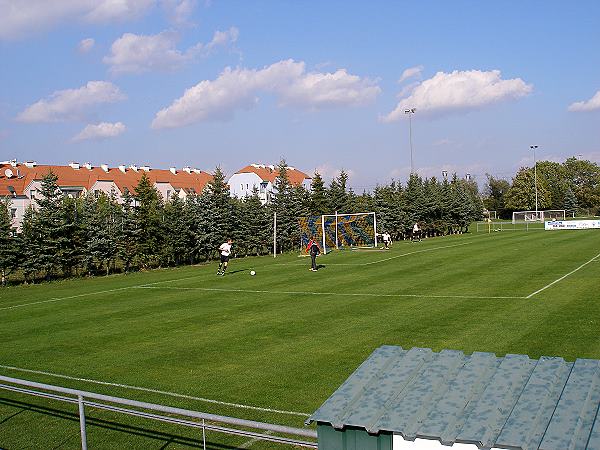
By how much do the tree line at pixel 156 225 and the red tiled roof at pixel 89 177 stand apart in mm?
15370

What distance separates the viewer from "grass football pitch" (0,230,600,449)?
11.6m

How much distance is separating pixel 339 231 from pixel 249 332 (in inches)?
1328

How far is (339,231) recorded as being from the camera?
5156cm

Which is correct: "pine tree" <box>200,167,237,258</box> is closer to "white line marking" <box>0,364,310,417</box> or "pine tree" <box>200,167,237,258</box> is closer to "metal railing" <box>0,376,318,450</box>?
"white line marking" <box>0,364,310,417</box>

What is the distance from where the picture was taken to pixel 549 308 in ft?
65.9

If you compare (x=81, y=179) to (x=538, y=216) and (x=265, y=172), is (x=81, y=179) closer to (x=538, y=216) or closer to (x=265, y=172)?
(x=265, y=172)

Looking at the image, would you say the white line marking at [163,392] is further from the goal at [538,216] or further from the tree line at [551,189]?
the tree line at [551,189]

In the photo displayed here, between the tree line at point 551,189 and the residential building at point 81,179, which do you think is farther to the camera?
the tree line at point 551,189

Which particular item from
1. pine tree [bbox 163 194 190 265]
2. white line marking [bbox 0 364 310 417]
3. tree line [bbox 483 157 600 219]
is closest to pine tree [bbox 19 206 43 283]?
pine tree [bbox 163 194 190 265]

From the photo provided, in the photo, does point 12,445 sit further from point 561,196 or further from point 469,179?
point 469,179

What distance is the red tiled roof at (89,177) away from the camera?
236ft

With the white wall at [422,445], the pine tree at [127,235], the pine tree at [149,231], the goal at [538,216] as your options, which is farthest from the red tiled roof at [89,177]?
the white wall at [422,445]

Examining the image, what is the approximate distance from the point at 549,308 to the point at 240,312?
10.4 m

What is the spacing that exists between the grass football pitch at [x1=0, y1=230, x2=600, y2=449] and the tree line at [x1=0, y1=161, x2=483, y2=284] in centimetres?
349
